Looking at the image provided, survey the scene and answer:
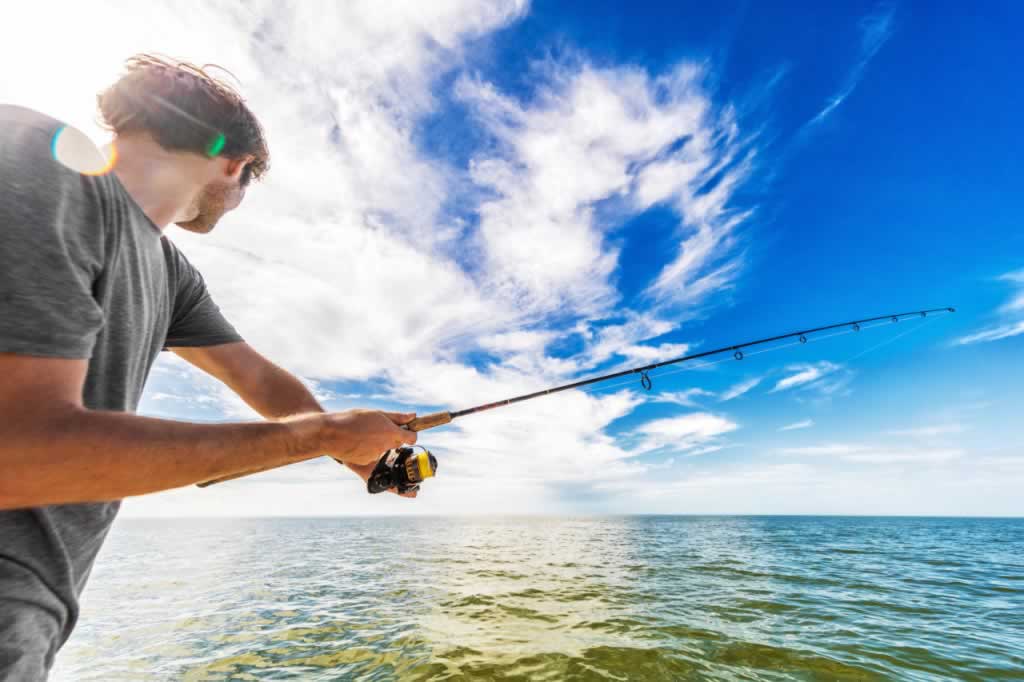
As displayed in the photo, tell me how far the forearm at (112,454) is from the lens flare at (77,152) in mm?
615

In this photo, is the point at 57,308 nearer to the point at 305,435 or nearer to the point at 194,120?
the point at 305,435

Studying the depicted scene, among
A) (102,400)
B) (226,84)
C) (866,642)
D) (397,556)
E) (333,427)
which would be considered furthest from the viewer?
(397,556)

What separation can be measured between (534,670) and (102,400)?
677cm

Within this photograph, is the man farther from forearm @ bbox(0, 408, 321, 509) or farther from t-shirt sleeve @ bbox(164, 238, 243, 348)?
t-shirt sleeve @ bbox(164, 238, 243, 348)

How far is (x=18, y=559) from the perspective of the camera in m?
1.12

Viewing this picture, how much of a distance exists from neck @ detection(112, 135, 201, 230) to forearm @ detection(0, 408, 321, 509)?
2.49 ft

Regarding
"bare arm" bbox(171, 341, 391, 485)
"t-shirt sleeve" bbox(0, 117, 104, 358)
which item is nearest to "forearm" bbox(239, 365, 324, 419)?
"bare arm" bbox(171, 341, 391, 485)

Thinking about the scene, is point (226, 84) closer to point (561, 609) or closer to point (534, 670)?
point (534, 670)

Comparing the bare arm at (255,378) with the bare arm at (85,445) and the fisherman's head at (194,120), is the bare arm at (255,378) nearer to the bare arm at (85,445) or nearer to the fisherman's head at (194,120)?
the fisherman's head at (194,120)

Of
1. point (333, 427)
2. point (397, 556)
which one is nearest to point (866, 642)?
point (333, 427)

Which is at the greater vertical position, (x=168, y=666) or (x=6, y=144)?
(x=6, y=144)

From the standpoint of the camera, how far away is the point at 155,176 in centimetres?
150

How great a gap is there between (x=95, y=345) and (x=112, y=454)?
485 mm

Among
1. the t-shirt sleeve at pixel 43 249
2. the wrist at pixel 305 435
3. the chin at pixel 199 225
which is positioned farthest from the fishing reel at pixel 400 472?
the t-shirt sleeve at pixel 43 249
